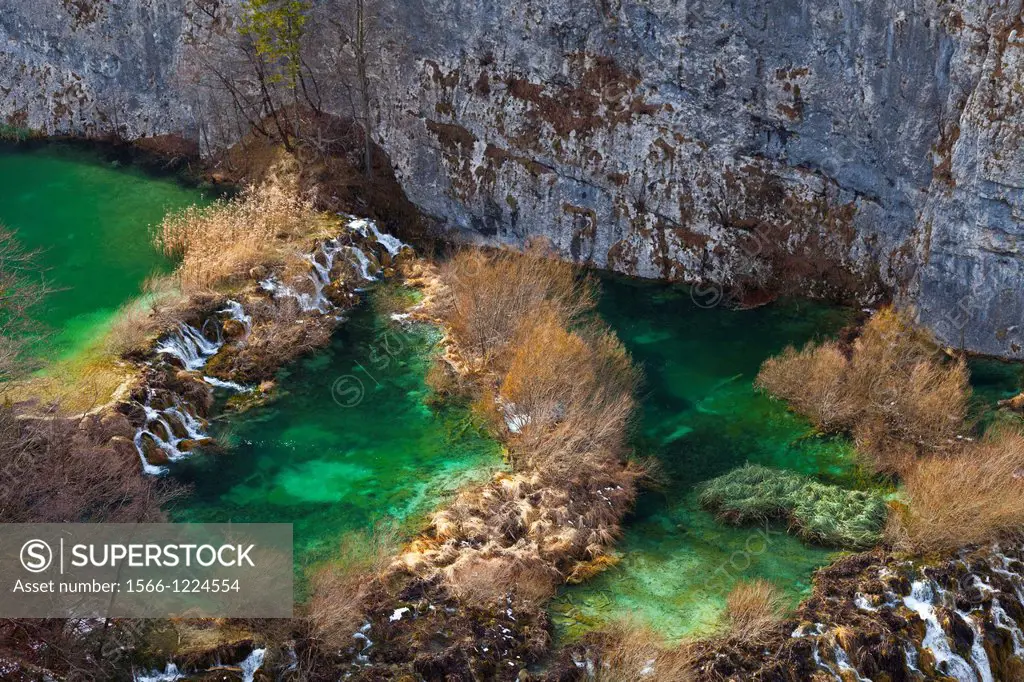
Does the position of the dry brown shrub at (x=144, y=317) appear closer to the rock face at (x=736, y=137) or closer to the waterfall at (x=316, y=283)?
the waterfall at (x=316, y=283)

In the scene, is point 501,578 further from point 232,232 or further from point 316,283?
point 232,232

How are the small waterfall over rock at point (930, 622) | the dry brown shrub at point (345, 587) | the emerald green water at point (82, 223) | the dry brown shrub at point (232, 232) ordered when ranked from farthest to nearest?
the dry brown shrub at point (232, 232)
the emerald green water at point (82, 223)
the small waterfall over rock at point (930, 622)
the dry brown shrub at point (345, 587)

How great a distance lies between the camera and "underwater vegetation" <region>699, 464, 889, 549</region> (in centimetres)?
2502

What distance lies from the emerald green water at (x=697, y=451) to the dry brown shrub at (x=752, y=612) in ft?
1.53

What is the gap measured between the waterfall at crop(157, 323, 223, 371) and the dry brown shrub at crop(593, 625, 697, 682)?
14726 mm

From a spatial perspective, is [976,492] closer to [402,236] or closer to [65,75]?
[402,236]

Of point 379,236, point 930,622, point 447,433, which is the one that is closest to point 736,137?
point 379,236

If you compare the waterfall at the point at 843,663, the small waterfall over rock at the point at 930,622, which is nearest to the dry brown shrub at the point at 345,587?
the small waterfall over rock at the point at 930,622

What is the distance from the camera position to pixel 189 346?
3073 centimetres

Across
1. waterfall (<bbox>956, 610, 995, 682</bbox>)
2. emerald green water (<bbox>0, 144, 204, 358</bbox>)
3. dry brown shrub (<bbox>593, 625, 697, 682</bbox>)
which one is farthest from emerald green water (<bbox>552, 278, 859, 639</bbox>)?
emerald green water (<bbox>0, 144, 204, 358</bbox>)

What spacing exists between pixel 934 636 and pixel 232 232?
24.1 meters

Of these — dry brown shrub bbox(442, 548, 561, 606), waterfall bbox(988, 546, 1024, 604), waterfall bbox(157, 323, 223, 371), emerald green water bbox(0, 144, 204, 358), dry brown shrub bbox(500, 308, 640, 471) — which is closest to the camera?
dry brown shrub bbox(442, 548, 561, 606)

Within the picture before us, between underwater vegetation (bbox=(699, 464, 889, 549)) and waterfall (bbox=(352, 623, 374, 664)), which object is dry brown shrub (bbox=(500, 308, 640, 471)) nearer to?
underwater vegetation (bbox=(699, 464, 889, 549))

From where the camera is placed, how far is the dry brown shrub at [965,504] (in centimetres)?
2398
